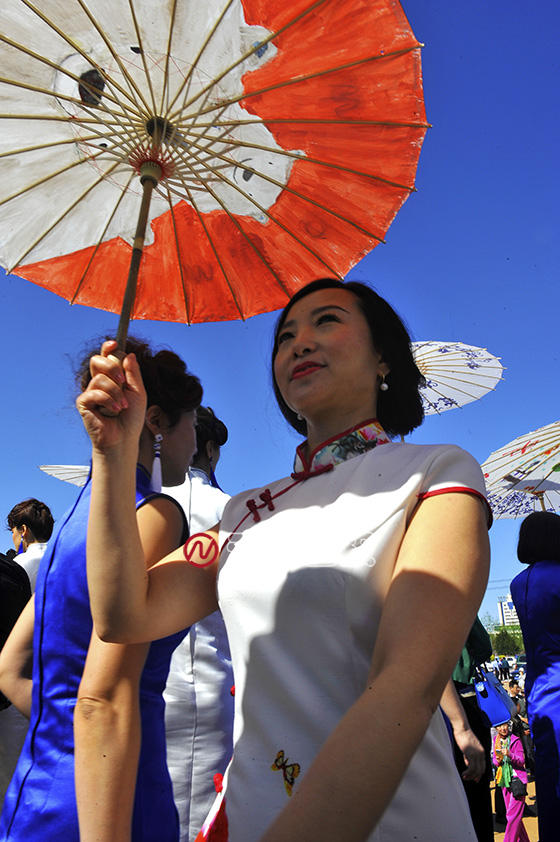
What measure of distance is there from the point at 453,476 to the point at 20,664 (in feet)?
4.97

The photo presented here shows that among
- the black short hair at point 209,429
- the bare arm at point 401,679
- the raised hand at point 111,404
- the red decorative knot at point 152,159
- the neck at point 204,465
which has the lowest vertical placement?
the bare arm at point 401,679

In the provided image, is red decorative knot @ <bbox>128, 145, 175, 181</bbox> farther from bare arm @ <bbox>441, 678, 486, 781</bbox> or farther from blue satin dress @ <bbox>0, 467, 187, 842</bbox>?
bare arm @ <bbox>441, 678, 486, 781</bbox>

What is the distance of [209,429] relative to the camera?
3588mm

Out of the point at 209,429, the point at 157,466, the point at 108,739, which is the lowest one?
the point at 108,739

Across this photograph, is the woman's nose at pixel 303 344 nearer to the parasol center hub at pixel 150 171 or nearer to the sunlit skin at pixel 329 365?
the sunlit skin at pixel 329 365

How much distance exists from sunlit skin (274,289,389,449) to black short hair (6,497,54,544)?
10.6 feet

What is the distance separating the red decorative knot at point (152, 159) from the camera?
1.84m

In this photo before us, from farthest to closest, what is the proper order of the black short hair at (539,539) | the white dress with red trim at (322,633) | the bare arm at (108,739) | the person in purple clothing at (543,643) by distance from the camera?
the black short hair at (539,539) → the person in purple clothing at (543,643) → the bare arm at (108,739) → the white dress with red trim at (322,633)

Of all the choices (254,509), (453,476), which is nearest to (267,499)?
(254,509)

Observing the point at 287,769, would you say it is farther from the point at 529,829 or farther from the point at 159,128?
the point at 529,829

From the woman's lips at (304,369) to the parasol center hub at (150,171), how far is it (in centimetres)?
73

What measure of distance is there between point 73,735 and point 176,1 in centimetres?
196

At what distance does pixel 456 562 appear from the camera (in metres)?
1.04

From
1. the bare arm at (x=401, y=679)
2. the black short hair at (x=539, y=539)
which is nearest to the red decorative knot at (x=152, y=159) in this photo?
the bare arm at (x=401, y=679)
